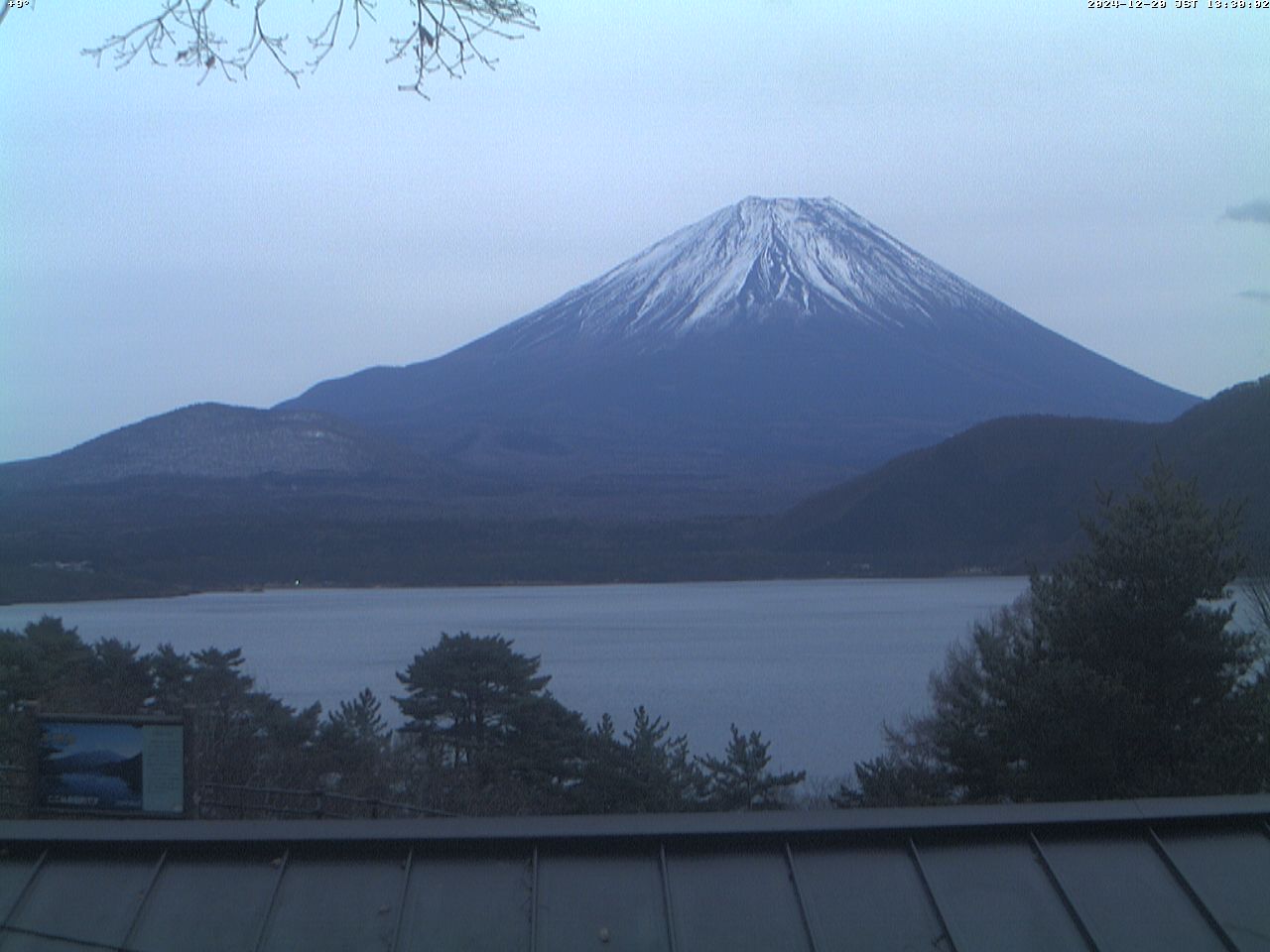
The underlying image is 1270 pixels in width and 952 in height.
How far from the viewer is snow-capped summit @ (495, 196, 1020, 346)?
369ft

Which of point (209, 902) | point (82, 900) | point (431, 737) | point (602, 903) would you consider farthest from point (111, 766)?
point (431, 737)

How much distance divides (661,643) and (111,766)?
2015 cm

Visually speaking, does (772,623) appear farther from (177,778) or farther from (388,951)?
(388,951)

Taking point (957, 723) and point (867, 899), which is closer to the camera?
point (867, 899)

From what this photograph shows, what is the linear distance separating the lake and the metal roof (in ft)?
38.1

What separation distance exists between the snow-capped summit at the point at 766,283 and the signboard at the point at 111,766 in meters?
104

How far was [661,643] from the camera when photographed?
2655 cm

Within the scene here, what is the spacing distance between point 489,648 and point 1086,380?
317 ft

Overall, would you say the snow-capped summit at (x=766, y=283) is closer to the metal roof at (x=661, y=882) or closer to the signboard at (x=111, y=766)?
the signboard at (x=111, y=766)

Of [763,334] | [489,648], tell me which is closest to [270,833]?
[489,648]

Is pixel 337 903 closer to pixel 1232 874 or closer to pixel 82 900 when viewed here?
pixel 82 900

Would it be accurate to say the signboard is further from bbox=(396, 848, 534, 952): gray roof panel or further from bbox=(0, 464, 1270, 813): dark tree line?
bbox=(0, 464, 1270, 813): dark tree line

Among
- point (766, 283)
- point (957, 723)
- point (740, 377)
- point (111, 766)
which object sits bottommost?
point (957, 723)

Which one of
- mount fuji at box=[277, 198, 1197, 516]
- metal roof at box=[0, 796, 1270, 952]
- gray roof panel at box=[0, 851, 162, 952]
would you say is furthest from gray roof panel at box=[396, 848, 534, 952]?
mount fuji at box=[277, 198, 1197, 516]
